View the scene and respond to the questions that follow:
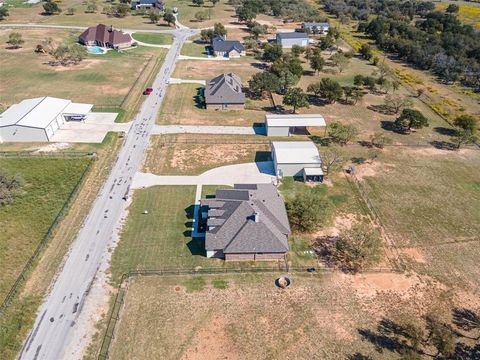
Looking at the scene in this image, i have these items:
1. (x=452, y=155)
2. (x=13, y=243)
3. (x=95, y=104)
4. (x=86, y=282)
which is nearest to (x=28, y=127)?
(x=95, y=104)

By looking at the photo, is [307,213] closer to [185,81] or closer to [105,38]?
[185,81]

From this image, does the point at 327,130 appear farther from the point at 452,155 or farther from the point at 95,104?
the point at 95,104

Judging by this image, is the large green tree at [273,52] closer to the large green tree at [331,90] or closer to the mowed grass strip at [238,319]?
the large green tree at [331,90]

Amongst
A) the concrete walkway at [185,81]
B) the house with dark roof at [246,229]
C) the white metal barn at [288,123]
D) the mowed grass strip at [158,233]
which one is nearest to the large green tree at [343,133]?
the white metal barn at [288,123]

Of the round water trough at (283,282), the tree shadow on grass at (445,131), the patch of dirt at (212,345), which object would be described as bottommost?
the tree shadow on grass at (445,131)

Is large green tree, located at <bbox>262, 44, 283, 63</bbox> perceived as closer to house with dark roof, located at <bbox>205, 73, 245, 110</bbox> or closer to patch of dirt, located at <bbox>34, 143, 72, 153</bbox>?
house with dark roof, located at <bbox>205, 73, 245, 110</bbox>

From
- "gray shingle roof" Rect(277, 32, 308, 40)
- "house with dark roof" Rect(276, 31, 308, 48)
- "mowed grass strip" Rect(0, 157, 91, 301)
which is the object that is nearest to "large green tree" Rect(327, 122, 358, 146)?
"mowed grass strip" Rect(0, 157, 91, 301)
